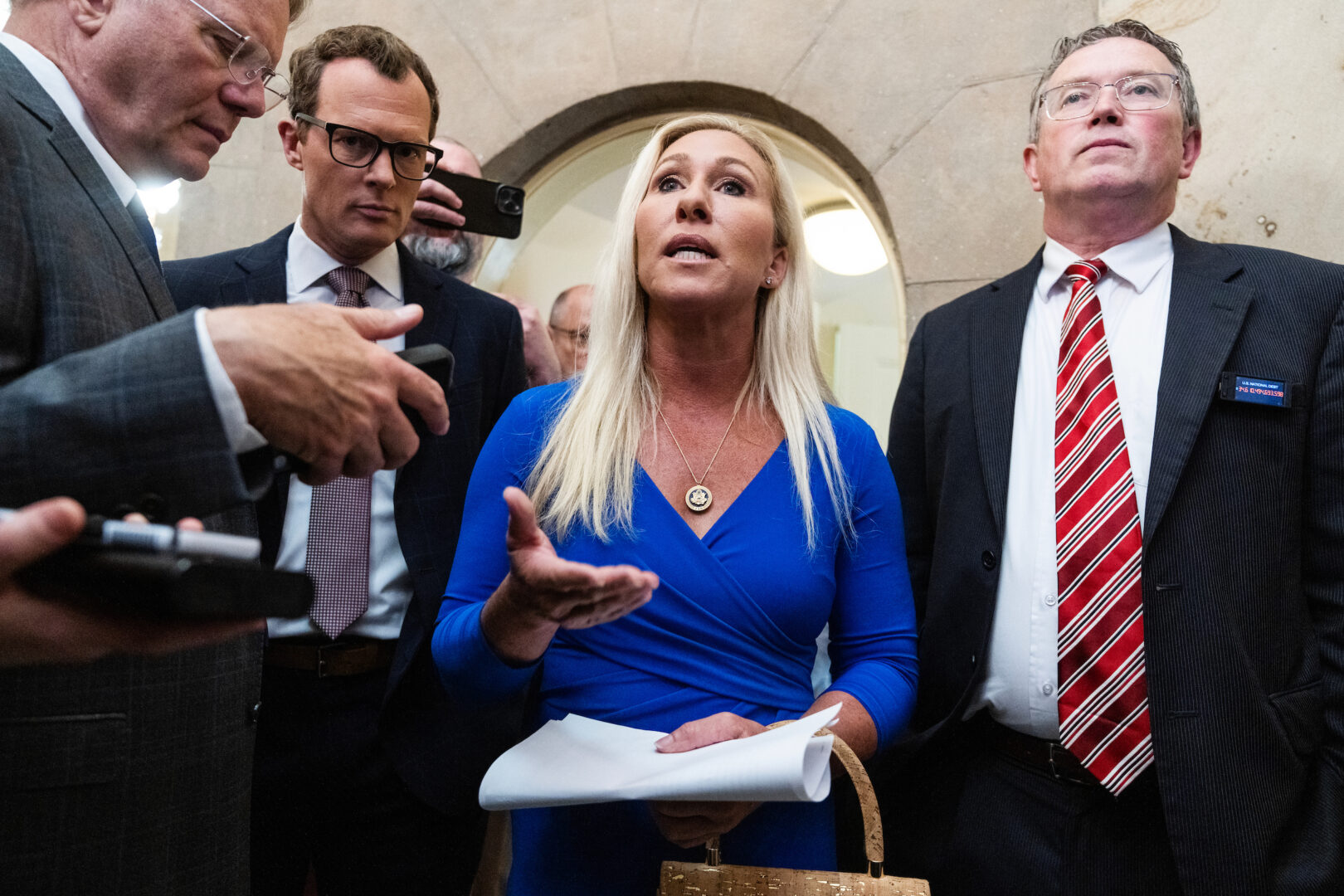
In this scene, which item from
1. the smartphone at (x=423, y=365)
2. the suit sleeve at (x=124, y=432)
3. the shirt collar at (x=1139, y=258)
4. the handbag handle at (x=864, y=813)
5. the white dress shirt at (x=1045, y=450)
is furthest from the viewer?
the shirt collar at (x=1139, y=258)

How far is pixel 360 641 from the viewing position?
2.13 meters

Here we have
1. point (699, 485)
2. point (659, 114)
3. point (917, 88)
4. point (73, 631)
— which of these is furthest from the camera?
point (659, 114)

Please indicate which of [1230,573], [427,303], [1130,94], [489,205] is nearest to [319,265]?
[427,303]

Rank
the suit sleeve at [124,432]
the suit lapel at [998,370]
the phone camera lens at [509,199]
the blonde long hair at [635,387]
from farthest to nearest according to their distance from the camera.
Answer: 1. the phone camera lens at [509,199]
2. the suit lapel at [998,370]
3. the blonde long hair at [635,387]
4. the suit sleeve at [124,432]

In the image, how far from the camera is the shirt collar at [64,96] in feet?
4.76

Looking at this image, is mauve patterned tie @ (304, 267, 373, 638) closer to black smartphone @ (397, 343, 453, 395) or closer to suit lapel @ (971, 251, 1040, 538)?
black smartphone @ (397, 343, 453, 395)

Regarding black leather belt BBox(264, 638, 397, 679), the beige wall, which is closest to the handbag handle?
black leather belt BBox(264, 638, 397, 679)

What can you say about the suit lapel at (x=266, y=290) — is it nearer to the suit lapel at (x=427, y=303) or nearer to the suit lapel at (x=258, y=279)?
the suit lapel at (x=258, y=279)

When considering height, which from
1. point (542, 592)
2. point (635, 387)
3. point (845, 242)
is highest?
point (845, 242)

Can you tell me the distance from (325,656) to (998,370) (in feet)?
5.46

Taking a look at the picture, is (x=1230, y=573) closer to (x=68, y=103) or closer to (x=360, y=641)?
(x=360, y=641)

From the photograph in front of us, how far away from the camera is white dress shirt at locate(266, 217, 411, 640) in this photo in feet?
6.93

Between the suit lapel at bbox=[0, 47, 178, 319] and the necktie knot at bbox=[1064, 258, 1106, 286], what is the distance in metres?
1.93

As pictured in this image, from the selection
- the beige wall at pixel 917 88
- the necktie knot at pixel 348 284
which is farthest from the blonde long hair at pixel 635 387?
the beige wall at pixel 917 88
